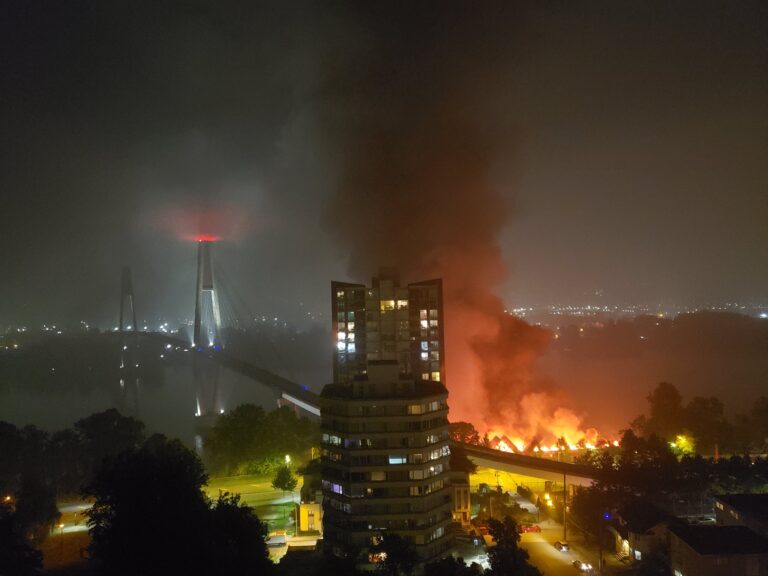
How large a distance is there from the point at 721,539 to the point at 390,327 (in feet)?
32.8

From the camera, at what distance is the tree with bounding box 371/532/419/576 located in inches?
271

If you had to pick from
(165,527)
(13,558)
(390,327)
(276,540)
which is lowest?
(276,540)

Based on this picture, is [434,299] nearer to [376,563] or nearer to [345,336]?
[345,336]

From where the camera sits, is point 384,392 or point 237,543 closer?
point 237,543

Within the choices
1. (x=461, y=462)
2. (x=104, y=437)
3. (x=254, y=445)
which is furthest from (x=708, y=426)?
(x=104, y=437)

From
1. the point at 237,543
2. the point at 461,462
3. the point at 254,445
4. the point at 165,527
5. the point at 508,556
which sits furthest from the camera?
the point at 254,445

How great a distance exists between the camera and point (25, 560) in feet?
20.4

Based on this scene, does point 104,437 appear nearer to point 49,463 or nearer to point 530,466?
point 49,463

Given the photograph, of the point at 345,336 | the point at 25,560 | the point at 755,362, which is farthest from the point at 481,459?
the point at 755,362

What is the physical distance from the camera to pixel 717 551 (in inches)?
264

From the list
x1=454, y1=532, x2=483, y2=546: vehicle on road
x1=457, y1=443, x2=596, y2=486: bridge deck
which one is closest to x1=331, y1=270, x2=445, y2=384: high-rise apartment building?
x1=457, y1=443, x2=596, y2=486: bridge deck

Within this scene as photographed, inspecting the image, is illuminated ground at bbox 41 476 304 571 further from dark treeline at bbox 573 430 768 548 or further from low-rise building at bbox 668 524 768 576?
low-rise building at bbox 668 524 768 576

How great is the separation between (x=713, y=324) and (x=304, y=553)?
55.4 metres

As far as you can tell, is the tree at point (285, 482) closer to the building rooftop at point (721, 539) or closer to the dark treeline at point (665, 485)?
the dark treeline at point (665, 485)
